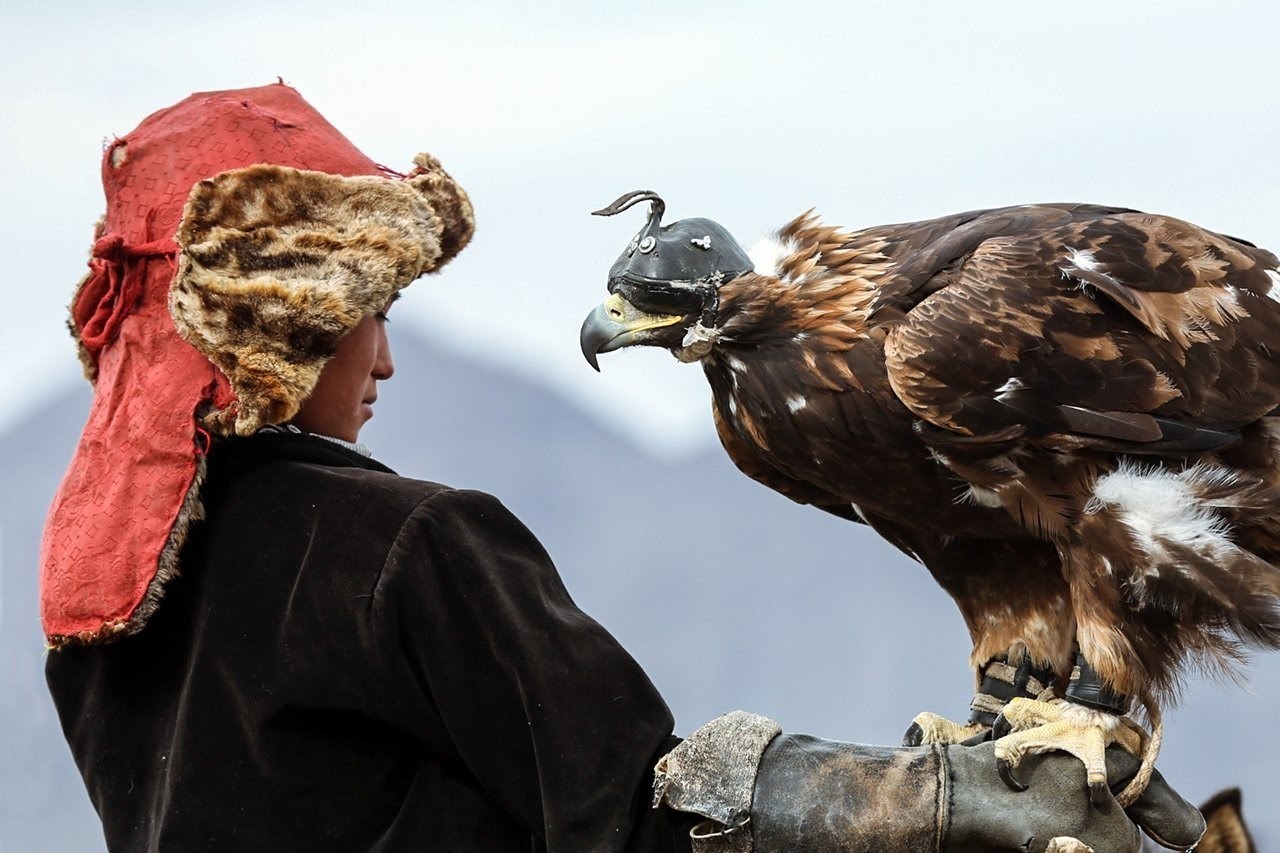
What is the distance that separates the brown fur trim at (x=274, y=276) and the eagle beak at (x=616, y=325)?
365mm

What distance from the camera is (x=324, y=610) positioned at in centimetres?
129

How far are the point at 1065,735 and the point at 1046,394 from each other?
16.3 inches

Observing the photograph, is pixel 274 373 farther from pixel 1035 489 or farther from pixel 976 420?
pixel 1035 489

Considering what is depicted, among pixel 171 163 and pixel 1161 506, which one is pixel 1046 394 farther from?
pixel 171 163

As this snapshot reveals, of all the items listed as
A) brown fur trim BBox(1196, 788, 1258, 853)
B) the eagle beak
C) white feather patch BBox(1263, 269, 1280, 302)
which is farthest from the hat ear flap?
brown fur trim BBox(1196, 788, 1258, 853)

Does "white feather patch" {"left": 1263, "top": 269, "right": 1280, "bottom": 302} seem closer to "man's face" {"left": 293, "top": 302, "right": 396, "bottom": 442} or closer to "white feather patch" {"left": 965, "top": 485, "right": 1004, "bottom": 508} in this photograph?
"white feather patch" {"left": 965, "top": 485, "right": 1004, "bottom": 508}

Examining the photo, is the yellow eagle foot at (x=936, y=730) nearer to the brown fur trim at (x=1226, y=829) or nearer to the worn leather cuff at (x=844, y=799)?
the worn leather cuff at (x=844, y=799)

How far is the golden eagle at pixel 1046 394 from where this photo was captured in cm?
160

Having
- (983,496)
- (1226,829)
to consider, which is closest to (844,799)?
(983,496)

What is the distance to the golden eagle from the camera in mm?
1603

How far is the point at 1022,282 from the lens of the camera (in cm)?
166

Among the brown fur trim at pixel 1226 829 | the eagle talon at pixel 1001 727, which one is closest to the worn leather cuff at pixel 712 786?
the eagle talon at pixel 1001 727

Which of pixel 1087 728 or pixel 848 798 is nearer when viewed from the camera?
pixel 848 798

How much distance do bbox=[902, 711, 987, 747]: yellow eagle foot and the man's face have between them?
93 cm
